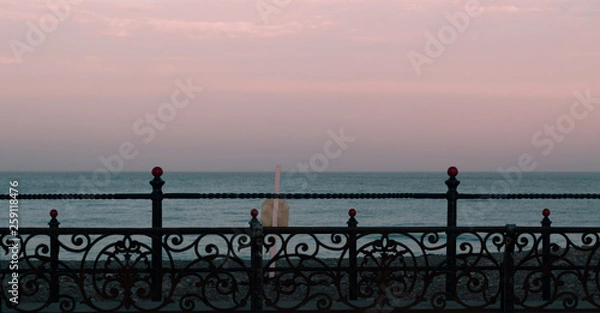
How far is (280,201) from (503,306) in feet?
16.1

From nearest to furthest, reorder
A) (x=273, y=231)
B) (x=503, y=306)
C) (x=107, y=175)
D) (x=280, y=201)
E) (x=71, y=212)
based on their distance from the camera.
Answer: (x=273, y=231), (x=503, y=306), (x=280, y=201), (x=71, y=212), (x=107, y=175)

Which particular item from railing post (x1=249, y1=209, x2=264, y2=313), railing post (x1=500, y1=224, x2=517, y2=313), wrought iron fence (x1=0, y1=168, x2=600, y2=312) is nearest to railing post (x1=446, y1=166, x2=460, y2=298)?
wrought iron fence (x1=0, y1=168, x2=600, y2=312)

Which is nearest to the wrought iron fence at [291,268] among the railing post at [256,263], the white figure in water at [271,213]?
the railing post at [256,263]

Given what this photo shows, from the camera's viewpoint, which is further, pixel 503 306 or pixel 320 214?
pixel 320 214

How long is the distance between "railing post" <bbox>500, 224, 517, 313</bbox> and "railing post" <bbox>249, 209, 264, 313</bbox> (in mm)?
2204

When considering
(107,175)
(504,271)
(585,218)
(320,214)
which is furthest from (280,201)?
(107,175)

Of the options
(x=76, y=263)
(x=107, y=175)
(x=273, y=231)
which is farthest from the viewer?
(x=107, y=175)

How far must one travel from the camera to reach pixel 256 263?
23.1ft

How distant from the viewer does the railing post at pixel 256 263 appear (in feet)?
22.8

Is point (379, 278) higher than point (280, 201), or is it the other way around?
point (280, 201)

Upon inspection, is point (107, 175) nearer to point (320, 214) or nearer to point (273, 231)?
point (320, 214)

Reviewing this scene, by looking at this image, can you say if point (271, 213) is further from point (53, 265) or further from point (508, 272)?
point (508, 272)

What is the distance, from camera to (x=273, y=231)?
7035 millimetres

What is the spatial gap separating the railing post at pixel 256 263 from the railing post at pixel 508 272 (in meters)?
2.20
